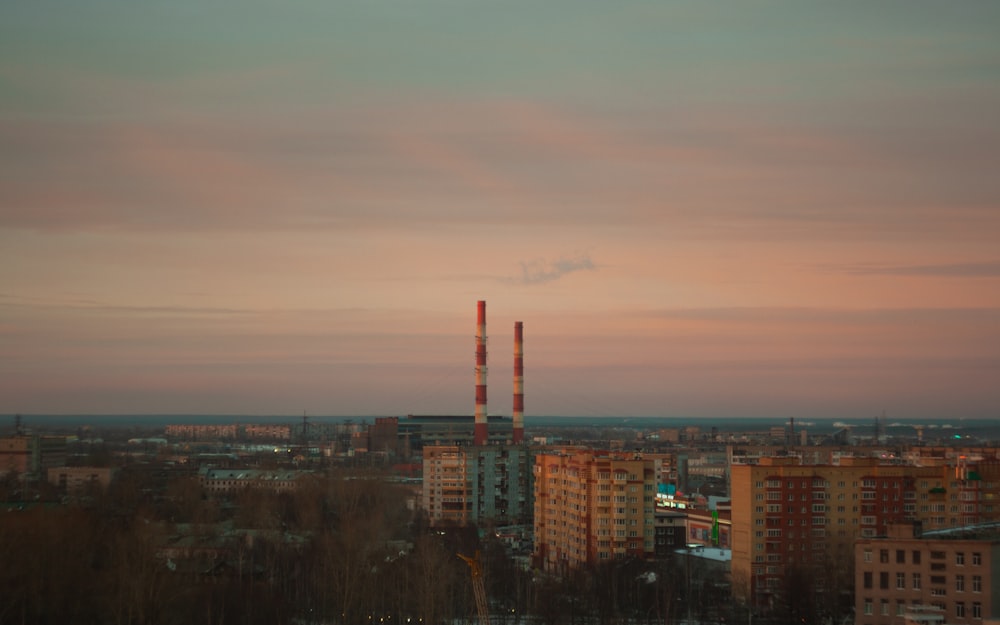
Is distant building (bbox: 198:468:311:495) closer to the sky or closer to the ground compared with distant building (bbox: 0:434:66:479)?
closer to the ground

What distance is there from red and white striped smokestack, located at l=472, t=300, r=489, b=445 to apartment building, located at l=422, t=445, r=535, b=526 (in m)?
7.50

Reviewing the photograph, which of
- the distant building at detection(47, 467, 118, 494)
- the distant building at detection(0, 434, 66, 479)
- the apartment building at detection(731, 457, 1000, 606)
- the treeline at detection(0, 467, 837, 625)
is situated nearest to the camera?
the treeline at detection(0, 467, 837, 625)

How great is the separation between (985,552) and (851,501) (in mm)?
11050

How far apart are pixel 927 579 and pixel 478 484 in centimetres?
2695

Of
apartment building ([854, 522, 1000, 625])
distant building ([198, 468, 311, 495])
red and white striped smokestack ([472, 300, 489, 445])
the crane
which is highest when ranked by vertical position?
red and white striped smokestack ([472, 300, 489, 445])

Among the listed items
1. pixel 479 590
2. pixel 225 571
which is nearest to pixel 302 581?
pixel 225 571

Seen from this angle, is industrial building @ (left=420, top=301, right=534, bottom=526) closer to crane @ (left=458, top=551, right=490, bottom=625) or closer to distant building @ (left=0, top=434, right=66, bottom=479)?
crane @ (left=458, top=551, right=490, bottom=625)

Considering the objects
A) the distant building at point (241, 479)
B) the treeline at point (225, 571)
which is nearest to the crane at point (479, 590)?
the treeline at point (225, 571)

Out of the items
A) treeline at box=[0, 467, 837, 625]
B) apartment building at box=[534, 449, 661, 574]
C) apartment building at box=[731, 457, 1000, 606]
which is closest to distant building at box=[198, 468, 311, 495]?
treeline at box=[0, 467, 837, 625]

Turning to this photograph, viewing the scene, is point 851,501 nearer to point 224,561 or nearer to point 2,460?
point 224,561

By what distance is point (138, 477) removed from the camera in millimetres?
50750

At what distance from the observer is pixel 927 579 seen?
58.8 ft

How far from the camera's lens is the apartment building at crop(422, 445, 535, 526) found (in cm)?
4372

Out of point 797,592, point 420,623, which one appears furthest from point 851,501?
point 420,623
